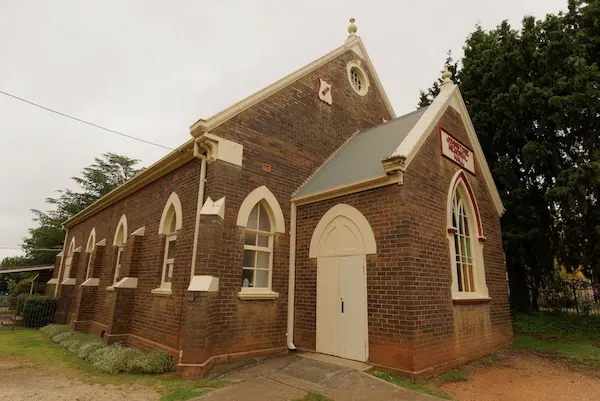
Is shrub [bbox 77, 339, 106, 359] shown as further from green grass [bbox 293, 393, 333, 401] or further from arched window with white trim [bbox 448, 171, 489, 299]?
arched window with white trim [bbox 448, 171, 489, 299]

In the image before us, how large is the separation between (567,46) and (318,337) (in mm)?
13432

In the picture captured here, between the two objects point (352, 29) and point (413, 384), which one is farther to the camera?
point (352, 29)

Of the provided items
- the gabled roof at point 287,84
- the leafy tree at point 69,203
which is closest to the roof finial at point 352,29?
the gabled roof at point 287,84

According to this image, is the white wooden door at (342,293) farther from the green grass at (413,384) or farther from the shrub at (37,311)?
the shrub at (37,311)

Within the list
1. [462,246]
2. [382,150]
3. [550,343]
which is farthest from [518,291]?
[382,150]

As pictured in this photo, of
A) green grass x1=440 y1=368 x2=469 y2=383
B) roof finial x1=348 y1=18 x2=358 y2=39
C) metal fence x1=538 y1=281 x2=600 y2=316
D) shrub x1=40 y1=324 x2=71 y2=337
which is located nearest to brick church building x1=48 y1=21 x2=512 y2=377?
green grass x1=440 y1=368 x2=469 y2=383

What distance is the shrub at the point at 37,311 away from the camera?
15584 mm

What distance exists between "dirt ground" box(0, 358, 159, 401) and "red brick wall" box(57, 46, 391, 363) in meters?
1.22

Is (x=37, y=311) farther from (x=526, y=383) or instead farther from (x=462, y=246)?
(x=526, y=383)

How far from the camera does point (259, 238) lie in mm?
8750

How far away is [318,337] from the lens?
26.6ft

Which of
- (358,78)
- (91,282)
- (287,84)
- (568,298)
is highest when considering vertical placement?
(358,78)

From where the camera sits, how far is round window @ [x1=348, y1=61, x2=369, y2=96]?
13148 millimetres

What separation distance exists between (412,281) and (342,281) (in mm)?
1727
